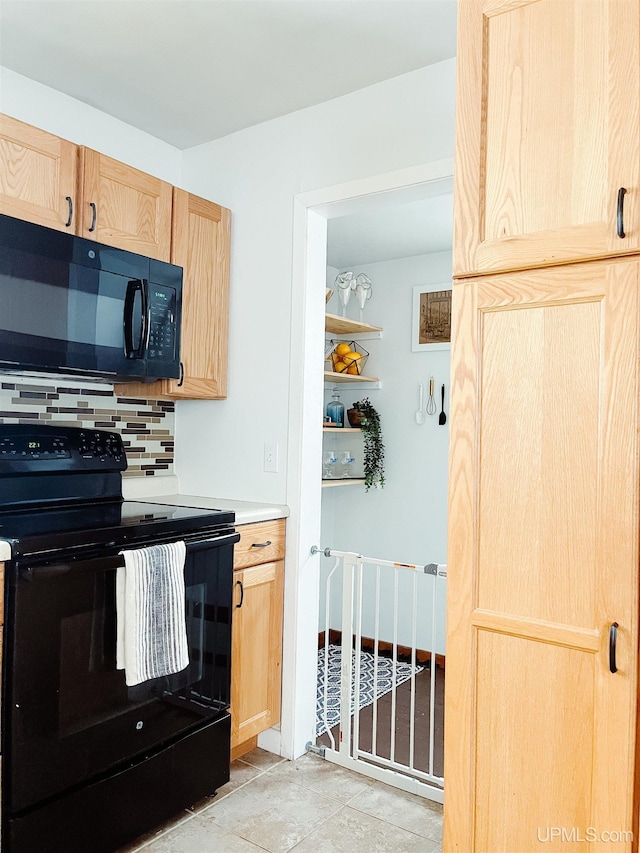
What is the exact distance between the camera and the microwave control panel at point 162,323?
2.48m

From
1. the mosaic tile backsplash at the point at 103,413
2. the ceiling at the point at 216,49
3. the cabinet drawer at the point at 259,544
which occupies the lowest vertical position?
the cabinet drawer at the point at 259,544

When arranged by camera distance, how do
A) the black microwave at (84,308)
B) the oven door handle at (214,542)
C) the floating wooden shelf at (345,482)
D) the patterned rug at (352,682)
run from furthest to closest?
the floating wooden shelf at (345,482) → the patterned rug at (352,682) → the oven door handle at (214,542) → the black microwave at (84,308)

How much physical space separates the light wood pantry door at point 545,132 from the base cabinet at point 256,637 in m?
1.43

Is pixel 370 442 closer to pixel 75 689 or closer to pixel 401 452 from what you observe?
pixel 401 452

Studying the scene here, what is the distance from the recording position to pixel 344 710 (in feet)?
8.65

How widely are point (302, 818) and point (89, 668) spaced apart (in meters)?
0.91

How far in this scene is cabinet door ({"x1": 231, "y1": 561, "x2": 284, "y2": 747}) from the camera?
8.04ft

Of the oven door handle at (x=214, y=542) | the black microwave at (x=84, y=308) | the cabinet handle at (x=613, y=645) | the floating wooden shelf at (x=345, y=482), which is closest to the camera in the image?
the cabinet handle at (x=613, y=645)

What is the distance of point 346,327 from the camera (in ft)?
13.2

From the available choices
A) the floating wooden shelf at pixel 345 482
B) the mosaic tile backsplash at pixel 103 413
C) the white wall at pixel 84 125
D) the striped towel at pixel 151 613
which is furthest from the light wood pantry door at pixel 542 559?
the floating wooden shelf at pixel 345 482

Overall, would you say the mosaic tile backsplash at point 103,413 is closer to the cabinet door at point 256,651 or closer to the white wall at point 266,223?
the white wall at point 266,223

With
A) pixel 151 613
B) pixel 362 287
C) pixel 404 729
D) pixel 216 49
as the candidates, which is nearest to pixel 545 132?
pixel 216 49

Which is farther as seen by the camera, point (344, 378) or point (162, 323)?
point (344, 378)

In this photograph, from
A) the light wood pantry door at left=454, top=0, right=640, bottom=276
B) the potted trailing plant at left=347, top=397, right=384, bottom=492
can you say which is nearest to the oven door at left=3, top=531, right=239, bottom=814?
the light wood pantry door at left=454, top=0, right=640, bottom=276
